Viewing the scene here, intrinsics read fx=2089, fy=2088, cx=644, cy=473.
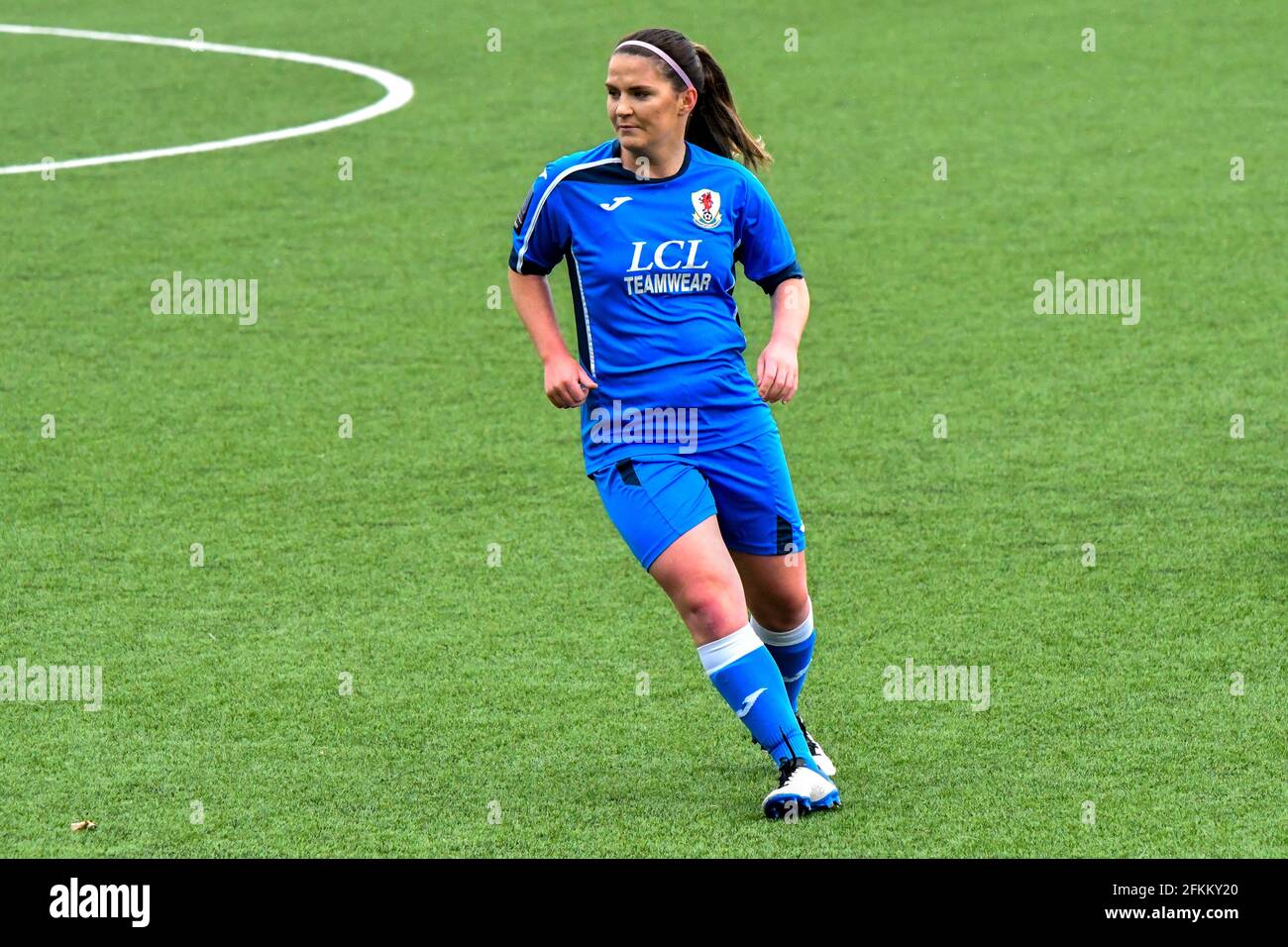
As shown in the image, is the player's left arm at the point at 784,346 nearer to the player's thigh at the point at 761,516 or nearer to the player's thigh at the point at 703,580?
the player's thigh at the point at 761,516

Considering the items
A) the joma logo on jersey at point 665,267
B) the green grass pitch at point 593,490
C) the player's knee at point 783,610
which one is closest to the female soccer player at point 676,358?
the joma logo on jersey at point 665,267

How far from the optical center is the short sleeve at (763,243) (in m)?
5.05

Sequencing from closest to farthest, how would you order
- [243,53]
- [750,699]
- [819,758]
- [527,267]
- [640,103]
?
[640,103] → [750,699] → [527,267] → [819,758] → [243,53]

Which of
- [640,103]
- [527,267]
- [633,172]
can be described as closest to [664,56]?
[640,103]

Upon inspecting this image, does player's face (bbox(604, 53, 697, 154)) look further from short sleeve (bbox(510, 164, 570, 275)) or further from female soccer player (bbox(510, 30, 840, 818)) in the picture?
short sleeve (bbox(510, 164, 570, 275))

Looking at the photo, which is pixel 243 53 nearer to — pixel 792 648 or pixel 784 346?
pixel 792 648

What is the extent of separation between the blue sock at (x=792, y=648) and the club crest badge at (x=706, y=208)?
41.1 inches

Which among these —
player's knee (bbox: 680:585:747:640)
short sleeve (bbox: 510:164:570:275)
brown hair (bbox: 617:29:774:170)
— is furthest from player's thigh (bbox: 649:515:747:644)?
brown hair (bbox: 617:29:774:170)

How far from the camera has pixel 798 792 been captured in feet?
16.2

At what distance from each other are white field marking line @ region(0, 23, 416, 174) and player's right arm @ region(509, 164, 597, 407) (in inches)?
386

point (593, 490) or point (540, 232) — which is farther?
point (593, 490)

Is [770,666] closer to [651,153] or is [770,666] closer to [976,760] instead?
[976,760]

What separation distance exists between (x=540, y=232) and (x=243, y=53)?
14049mm

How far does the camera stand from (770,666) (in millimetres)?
4984
